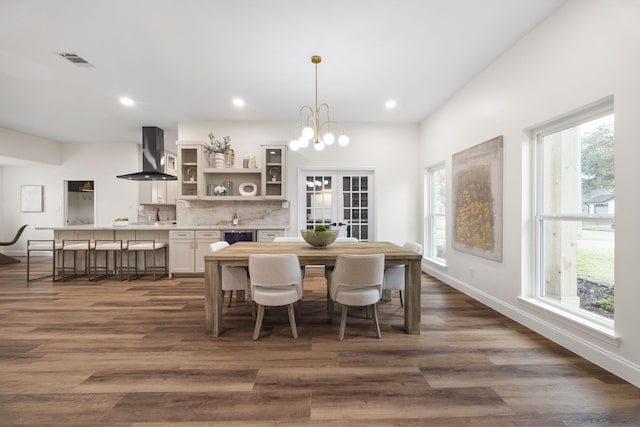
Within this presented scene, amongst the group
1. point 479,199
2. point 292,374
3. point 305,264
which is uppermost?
point 479,199

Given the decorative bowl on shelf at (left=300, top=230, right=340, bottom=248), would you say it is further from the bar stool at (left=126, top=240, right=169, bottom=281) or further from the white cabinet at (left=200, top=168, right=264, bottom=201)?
the bar stool at (left=126, top=240, right=169, bottom=281)

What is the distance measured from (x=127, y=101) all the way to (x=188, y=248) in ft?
8.26

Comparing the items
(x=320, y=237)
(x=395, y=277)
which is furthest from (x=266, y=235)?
(x=395, y=277)

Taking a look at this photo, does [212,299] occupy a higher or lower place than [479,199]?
lower

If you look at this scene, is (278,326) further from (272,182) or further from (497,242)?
(272,182)

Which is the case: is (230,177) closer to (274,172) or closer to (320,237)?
(274,172)

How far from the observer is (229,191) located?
17.8 ft

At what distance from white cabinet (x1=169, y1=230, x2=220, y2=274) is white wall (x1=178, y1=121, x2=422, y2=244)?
851mm

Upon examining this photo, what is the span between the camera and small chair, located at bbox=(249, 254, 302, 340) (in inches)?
96.2

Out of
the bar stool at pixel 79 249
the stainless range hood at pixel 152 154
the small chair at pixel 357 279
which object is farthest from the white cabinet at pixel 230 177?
the small chair at pixel 357 279

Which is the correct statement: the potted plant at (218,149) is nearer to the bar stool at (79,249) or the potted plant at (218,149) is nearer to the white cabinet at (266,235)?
the white cabinet at (266,235)

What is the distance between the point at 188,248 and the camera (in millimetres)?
4973

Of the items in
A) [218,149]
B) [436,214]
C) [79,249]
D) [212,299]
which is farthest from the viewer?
[218,149]

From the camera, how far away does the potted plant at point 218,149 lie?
5254 millimetres
